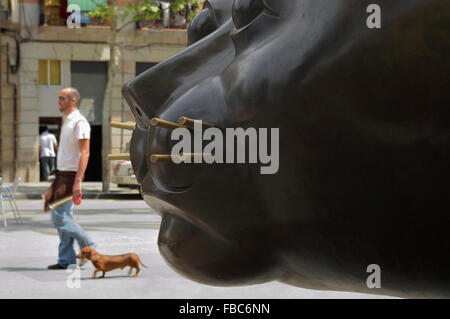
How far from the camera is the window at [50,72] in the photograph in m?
18.5

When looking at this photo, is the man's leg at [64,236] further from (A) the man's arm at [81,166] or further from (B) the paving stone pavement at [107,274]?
(A) the man's arm at [81,166]

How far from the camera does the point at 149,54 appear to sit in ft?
62.4

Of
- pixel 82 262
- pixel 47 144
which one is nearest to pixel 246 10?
pixel 82 262

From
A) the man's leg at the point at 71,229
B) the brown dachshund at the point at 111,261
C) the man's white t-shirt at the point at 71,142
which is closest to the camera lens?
the brown dachshund at the point at 111,261

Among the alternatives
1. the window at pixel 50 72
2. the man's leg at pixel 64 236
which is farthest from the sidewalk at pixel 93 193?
the man's leg at pixel 64 236

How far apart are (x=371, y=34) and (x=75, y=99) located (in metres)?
5.21

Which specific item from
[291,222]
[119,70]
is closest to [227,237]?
[291,222]

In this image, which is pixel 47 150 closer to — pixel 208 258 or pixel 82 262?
pixel 82 262

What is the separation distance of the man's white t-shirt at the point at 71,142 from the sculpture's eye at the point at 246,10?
4771 mm

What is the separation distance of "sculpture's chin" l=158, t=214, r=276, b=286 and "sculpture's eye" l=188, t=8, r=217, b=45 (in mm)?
240

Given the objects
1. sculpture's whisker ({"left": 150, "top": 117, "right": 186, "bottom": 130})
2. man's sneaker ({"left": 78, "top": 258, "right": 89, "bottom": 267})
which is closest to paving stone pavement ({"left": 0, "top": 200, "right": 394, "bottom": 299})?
man's sneaker ({"left": 78, "top": 258, "right": 89, "bottom": 267})

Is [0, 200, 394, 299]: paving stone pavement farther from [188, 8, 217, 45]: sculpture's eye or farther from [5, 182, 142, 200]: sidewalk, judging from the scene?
[5, 182, 142, 200]: sidewalk
